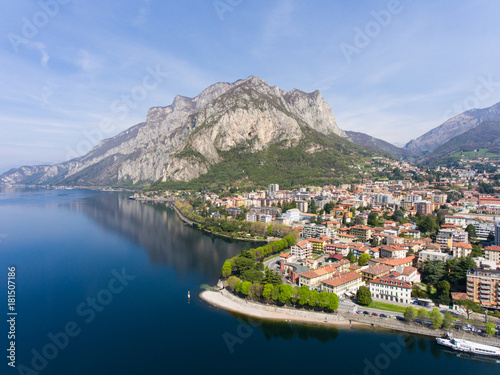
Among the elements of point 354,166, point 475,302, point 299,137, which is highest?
point 299,137

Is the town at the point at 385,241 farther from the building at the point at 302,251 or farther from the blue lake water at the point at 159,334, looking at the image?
the blue lake water at the point at 159,334

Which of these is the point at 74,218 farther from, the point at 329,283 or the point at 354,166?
the point at 354,166

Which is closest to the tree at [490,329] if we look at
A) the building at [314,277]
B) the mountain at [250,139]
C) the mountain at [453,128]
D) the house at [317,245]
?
the building at [314,277]

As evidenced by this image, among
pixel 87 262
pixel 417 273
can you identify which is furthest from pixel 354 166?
pixel 87 262

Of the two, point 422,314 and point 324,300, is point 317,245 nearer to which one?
point 324,300

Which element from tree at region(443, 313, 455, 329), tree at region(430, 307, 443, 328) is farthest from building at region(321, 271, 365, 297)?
tree at region(443, 313, 455, 329)

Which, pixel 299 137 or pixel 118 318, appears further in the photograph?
pixel 299 137

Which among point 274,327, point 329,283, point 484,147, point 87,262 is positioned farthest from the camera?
point 484,147
